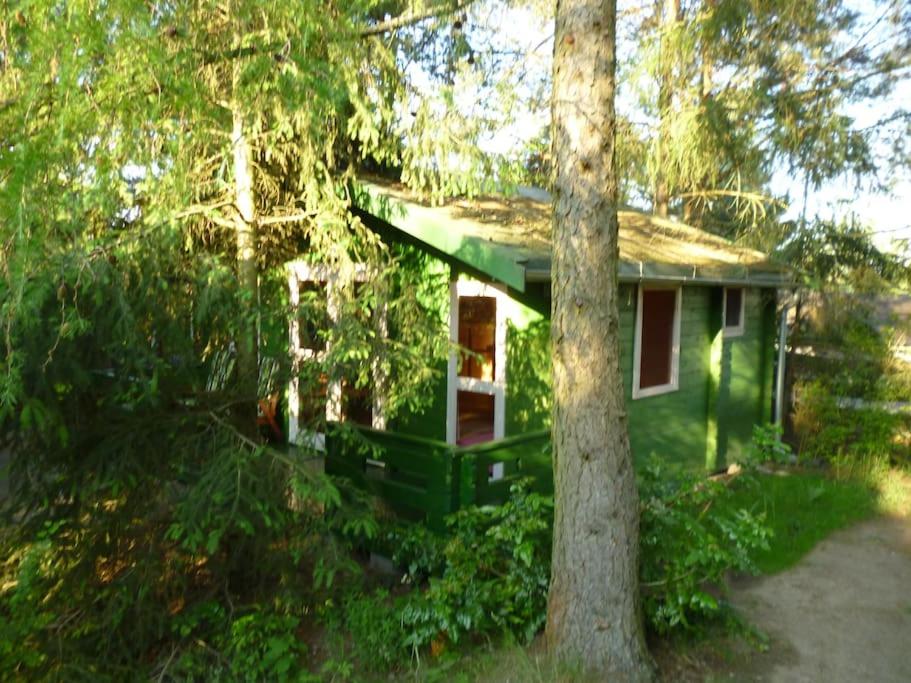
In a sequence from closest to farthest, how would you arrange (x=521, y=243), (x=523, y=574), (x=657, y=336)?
1. (x=523, y=574)
2. (x=521, y=243)
3. (x=657, y=336)

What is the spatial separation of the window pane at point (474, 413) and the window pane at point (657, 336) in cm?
171

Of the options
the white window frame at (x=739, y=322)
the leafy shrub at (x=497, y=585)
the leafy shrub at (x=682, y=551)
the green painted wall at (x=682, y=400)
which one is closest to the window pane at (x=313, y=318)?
the leafy shrub at (x=497, y=585)

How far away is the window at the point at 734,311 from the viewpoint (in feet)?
31.6

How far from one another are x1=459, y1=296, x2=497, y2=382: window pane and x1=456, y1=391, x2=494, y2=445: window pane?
608mm

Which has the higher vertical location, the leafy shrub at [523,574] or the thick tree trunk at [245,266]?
the thick tree trunk at [245,266]

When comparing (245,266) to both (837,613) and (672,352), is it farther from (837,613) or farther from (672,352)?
(837,613)

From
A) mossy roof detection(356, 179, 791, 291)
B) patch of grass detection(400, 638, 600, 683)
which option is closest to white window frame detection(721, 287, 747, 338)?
mossy roof detection(356, 179, 791, 291)

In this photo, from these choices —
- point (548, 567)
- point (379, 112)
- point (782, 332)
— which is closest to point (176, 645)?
point (548, 567)

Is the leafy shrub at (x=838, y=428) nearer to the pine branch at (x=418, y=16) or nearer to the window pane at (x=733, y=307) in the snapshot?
the window pane at (x=733, y=307)

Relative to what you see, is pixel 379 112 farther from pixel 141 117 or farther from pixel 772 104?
pixel 772 104

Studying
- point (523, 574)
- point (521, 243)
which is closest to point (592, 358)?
point (523, 574)

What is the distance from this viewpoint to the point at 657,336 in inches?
331

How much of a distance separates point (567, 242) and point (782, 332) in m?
8.41

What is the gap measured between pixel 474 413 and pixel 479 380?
113 centimetres
